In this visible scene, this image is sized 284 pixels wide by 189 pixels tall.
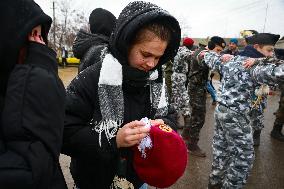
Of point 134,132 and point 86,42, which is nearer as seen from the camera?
point 134,132

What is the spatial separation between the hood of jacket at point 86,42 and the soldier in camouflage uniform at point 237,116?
158cm

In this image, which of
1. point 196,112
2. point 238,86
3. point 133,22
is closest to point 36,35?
point 133,22

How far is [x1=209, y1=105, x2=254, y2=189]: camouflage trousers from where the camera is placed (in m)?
3.52

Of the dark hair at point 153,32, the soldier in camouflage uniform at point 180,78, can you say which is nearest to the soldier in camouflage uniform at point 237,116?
the dark hair at point 153,32

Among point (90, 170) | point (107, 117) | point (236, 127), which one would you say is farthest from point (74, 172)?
point (236, 127)

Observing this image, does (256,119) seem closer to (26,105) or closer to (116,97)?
(116,97)

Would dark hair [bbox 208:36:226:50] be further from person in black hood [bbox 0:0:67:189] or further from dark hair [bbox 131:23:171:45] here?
person in black hood [bbox 0:0:67:189]

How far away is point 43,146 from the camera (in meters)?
1.05

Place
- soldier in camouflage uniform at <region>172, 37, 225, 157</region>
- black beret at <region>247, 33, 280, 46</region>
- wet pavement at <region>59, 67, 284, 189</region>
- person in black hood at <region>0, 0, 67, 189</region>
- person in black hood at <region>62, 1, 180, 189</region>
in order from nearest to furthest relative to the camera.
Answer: person in black hood at <region>0, 0, 67, 189</region> < person in black hood at <region>62, 1, 180, 189</region> < black beret at <region>247, 33, 280, 46</region> < wet pavement at <region>59, 67, 284, 189</region> < soldier in camouflage uniform at <region>172, 37, 225, 157</region>

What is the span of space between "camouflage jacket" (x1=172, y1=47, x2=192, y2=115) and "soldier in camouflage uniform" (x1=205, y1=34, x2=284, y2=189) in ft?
8.98

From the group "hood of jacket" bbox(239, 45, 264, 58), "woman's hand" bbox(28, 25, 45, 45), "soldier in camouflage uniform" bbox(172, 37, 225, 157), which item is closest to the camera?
"woman's hand" bbox(28, 25, 45, 45)

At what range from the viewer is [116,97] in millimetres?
1693

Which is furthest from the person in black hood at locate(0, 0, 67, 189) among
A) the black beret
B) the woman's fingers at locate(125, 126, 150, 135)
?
the black beret

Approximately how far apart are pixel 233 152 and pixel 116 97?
2403 millimetres
